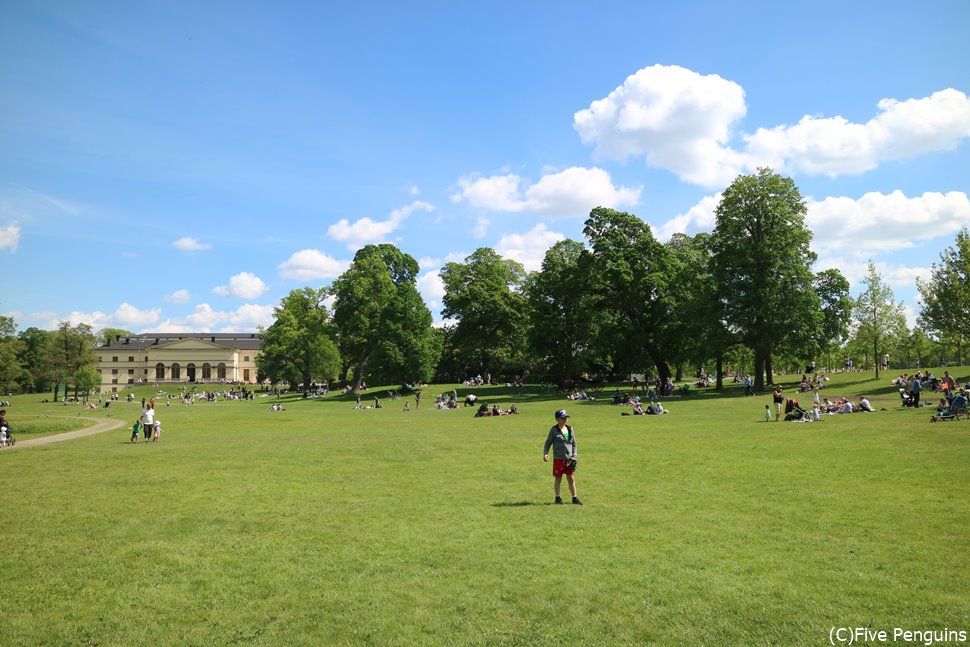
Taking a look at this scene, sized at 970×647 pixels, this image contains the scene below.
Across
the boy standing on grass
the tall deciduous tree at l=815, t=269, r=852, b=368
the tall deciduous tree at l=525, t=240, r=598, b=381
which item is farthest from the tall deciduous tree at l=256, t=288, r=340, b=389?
the boy standing on grass

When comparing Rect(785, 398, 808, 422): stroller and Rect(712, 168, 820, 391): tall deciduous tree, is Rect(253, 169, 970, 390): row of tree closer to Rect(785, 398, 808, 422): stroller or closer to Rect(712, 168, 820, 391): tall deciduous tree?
Rect(712, 168, 820, 391): tall deciduous tree

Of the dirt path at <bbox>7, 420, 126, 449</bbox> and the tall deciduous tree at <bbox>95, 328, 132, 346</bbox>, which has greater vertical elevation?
the tall deciduous tree at <bbox>95, 328, 132, 346</bbox>

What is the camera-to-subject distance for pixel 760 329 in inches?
1912

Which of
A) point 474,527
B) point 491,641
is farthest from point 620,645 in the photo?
point 474,527

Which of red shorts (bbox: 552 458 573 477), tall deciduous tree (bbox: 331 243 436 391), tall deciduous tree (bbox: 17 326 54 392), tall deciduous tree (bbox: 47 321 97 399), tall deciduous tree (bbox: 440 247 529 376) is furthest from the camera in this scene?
tall deciduous tree (bbox: 17 326 54 392)

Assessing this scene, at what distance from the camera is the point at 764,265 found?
49.5m

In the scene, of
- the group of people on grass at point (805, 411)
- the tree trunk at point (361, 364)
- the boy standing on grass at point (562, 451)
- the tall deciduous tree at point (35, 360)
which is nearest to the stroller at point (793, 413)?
the group of people on grass at point (805, 411)

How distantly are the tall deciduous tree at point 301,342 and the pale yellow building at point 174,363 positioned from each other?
66658 mm

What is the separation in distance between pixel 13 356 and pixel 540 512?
84.7m

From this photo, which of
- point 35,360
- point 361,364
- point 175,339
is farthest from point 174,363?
point 361,364

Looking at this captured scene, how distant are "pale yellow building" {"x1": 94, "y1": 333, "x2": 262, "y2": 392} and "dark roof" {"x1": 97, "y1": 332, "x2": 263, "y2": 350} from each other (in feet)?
0.78

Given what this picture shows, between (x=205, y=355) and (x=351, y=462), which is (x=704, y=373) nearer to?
(x=351, y=462)

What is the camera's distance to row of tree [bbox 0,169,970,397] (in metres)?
49.2

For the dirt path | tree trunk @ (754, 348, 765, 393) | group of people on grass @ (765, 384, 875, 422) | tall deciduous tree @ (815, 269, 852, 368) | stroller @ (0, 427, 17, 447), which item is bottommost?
the dirt path
